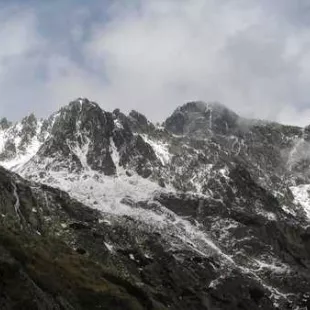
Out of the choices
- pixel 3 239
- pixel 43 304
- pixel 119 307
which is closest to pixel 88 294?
pixel 119 307

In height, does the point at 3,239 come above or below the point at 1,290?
above

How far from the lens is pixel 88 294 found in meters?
183

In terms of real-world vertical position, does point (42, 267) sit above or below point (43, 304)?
above

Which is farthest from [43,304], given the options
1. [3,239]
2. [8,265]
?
[3,239]

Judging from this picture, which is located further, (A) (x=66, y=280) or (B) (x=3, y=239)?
(A) (x=66, y=280)

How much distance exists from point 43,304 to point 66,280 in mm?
70049

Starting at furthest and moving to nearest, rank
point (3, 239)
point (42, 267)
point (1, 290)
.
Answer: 1. point (42, 267)
2. point (3, 239)
3. point (1, 290)

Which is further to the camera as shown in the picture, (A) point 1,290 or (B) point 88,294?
(B) point 88,294

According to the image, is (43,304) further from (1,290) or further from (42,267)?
(42,267)

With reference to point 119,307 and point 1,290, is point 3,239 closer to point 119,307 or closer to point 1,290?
point 119,307

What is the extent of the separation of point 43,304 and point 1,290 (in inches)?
337

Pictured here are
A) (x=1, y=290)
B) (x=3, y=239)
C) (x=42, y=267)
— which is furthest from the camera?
(x=42, y=267)

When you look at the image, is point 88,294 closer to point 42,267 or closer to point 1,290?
point 42,267

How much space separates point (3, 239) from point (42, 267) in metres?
19.9
